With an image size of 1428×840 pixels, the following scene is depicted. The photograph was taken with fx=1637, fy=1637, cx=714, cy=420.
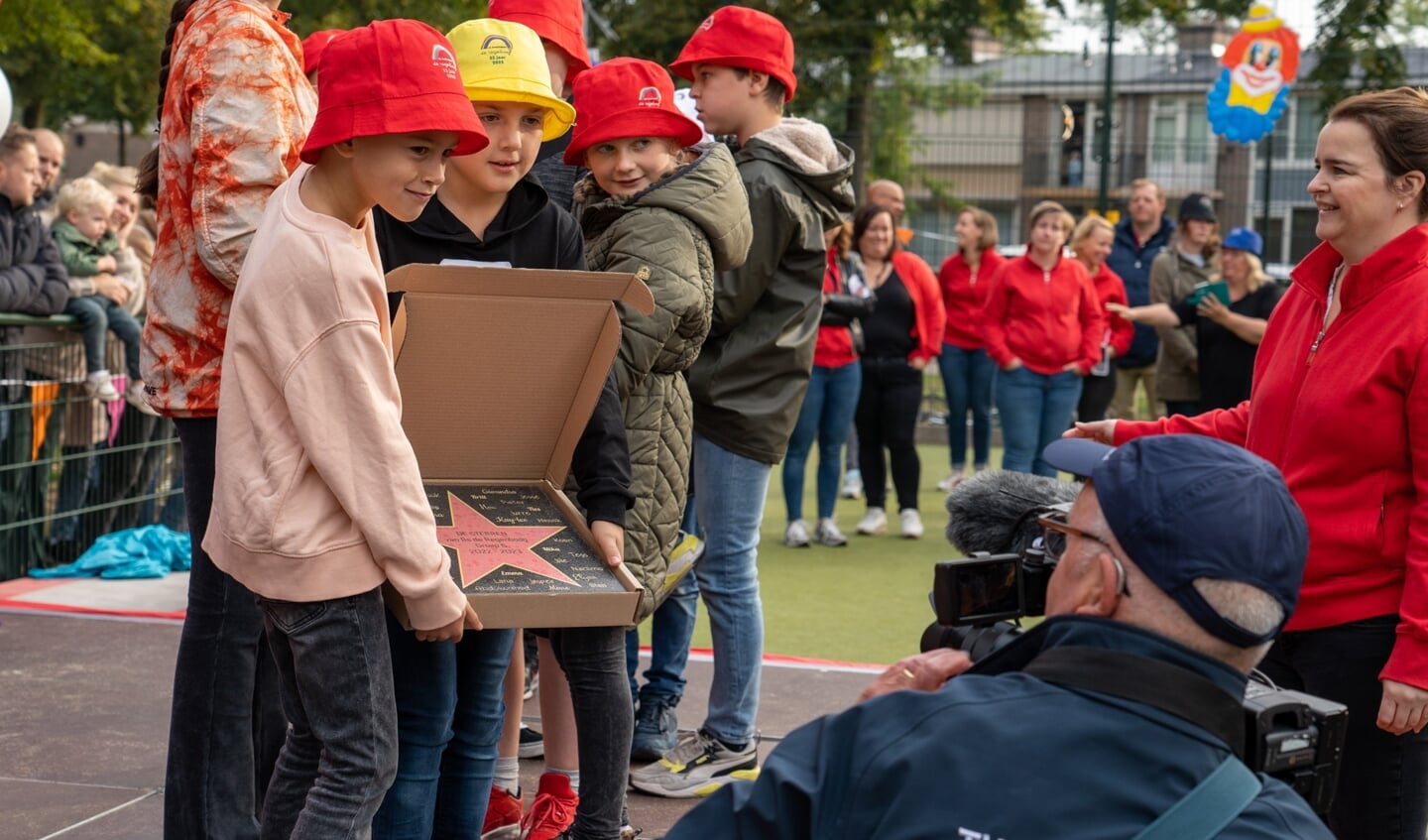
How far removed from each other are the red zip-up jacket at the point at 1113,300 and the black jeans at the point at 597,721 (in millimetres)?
7715

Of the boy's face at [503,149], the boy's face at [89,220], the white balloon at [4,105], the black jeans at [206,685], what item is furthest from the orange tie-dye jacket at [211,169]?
the boy's face at [89,220]

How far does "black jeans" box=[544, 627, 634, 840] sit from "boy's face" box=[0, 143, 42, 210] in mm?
5222

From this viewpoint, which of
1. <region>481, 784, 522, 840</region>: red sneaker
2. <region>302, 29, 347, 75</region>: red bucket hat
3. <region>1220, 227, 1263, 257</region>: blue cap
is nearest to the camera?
<region>481, 784, 522, 840</region>: red sneaker

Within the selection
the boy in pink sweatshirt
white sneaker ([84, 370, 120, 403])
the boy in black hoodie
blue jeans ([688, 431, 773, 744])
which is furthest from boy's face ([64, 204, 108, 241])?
the boy in pink sweatshirt

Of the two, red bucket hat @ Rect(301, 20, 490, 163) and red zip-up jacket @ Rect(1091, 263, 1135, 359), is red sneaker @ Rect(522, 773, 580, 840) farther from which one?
red zip-up jacket @ Rect(1091, 263, 1135, 359)

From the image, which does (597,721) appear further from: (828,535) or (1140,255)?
(1140,255)

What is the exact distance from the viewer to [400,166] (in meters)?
2.91

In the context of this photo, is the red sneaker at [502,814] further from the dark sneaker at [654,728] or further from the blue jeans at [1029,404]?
the blue jeans at [1029,404]

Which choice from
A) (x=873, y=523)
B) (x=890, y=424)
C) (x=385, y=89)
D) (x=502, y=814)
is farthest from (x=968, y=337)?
(x=385, y=89)

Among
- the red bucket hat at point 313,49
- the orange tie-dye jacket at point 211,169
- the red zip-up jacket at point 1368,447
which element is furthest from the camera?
the red bucket hat at point 313,49

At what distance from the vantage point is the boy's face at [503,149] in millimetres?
3521

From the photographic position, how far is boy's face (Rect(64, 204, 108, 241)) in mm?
8492

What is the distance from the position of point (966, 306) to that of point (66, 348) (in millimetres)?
6464

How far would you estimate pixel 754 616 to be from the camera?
191 inches
